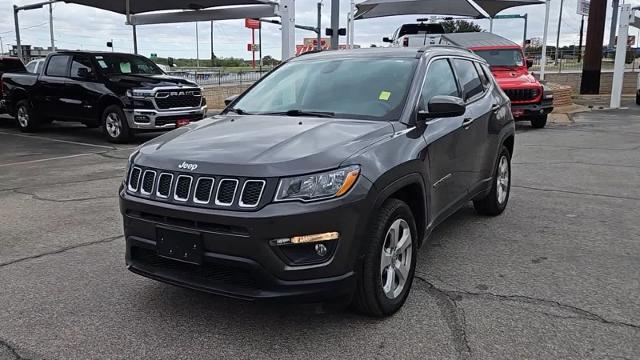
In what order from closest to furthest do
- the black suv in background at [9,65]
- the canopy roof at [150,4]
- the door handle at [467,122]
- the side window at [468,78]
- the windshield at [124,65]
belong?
the door handle at [467,122] < the side window at [468,78] < the windshield at [124,65] < the black suv in background at [9,65] < the canopy roof at [150,4]

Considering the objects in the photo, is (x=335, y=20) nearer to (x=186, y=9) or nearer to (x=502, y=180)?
(x=186, y=9)

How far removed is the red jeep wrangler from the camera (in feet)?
48.0

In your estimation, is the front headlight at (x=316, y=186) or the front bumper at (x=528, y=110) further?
the front bumper at (x=528, y=110)

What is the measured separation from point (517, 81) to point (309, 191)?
1313 centimetres

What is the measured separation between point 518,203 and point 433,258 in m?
2.39

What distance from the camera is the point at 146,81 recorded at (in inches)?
481

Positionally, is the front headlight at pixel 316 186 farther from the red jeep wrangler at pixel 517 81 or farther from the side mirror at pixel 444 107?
the red jeep wrangler at pixel 517 81

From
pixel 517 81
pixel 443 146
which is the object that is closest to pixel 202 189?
pixel 443 146

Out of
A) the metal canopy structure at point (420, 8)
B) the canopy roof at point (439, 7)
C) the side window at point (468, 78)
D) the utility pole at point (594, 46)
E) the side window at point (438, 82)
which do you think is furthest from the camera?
the metal canopy structure at point (420, 8)

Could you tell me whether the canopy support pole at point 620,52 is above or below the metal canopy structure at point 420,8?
below

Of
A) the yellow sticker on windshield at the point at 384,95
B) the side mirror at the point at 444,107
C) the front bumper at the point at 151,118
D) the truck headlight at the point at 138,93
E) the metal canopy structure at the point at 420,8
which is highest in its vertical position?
the metal canopy structure at the point at 420,8

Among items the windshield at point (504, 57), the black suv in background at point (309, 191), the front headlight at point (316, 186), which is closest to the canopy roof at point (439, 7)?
the windshield at point (504, 57)

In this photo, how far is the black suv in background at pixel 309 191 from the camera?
3.05m

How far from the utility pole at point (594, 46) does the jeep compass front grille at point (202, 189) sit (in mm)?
25050
